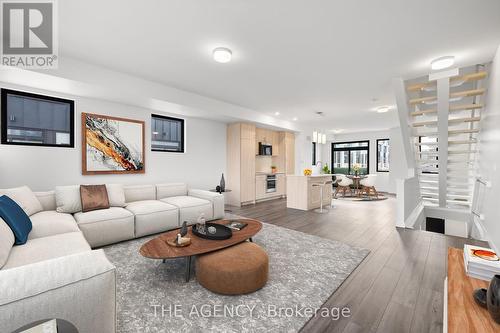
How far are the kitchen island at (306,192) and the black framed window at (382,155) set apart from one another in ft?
15.0

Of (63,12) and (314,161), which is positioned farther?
(314,161)

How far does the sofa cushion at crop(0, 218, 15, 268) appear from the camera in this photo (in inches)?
60.0

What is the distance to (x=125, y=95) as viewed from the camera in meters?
3.66

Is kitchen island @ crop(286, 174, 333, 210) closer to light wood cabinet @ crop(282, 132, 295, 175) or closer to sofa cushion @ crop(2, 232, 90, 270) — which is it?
light wood cabinet @ crop(282, 132, 295, 175)

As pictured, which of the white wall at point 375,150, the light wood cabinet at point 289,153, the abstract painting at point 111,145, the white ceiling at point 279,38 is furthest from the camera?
the white wall at point 375,150

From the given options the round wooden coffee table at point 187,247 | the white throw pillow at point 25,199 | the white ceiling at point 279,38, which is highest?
the white ceiling at point 279,38

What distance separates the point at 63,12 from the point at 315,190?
5.41 metres

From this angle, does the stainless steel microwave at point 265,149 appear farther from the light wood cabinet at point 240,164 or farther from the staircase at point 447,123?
the staircase at point 447,123

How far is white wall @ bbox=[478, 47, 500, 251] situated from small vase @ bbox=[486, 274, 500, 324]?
8.65ft

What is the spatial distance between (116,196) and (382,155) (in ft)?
31.3

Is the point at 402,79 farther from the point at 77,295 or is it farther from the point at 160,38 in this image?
the point at 77,295

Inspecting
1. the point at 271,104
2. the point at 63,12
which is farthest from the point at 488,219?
the point at 63,12

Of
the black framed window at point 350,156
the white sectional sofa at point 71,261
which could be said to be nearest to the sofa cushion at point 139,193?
the white sectional sofa at point 71,261

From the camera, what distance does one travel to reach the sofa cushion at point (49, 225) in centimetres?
225
